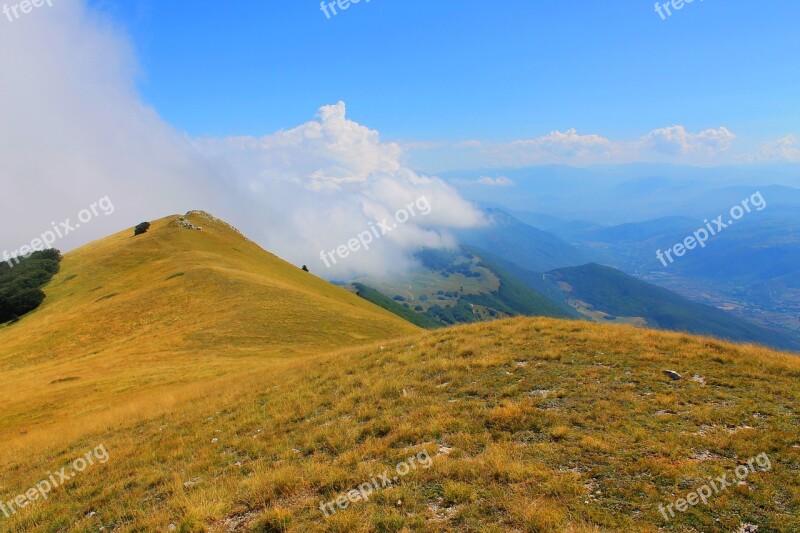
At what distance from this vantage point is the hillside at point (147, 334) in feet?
94.3

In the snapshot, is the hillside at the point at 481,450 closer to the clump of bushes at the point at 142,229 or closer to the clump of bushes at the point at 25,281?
the clump of bushes at the point at 25,281

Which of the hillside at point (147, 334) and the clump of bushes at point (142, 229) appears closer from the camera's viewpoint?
the hillside at point (147, 334)

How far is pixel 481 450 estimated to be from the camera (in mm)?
10805

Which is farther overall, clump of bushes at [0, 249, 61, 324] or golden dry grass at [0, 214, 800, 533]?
clump of bushes at [0, 249, 61, 324]

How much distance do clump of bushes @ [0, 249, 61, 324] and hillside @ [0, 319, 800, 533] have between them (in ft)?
205

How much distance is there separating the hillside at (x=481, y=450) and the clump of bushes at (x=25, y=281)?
6241cm

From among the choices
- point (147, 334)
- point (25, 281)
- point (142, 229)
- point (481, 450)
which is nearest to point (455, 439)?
point (481, 450)

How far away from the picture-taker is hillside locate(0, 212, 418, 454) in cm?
2875

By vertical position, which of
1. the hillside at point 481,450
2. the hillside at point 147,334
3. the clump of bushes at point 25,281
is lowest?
the hillside at point 481,450

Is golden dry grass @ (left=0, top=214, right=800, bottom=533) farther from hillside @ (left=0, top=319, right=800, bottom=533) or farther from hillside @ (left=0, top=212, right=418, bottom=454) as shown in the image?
hillside @ (left=0, top=212, right=418, bottom=454)

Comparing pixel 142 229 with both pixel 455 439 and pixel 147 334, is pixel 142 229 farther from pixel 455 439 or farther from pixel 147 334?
pixel 455 439

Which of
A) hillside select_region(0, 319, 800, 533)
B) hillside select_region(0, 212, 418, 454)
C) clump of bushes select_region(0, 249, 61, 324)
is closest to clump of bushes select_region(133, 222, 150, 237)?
clump of bushes select_region(0, 249, 61, 324)

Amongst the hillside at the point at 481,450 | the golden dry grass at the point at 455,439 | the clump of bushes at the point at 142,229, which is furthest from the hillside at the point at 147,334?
the clump of bushes at the point at 142,229

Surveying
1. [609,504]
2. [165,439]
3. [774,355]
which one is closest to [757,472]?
[609,504]
